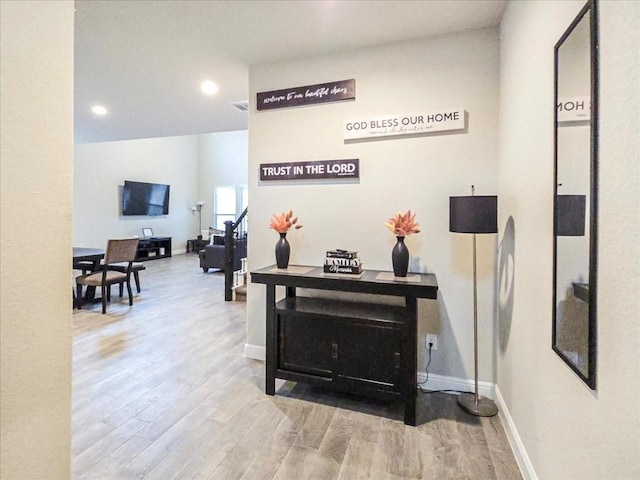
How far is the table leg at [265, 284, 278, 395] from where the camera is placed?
2.50 m

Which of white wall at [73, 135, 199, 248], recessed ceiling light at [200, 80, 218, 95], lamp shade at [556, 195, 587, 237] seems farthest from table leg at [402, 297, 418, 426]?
white wall at [73, 135, 199, 248]

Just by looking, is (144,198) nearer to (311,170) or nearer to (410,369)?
(311,170)

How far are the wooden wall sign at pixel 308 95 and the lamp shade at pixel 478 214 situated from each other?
4.31 ft

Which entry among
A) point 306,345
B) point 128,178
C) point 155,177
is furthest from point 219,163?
point 306,345

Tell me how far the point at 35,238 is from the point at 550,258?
1797 millimetres

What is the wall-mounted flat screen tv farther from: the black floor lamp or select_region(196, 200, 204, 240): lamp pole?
the black floor lamp

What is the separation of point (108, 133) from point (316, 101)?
4682 millimetres

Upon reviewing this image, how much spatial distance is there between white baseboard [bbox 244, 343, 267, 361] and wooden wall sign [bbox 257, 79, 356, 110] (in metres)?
2.17

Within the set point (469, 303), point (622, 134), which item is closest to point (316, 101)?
point (469, 303)

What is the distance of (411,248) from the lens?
2.67 metres

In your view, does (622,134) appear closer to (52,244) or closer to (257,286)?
(52,244)

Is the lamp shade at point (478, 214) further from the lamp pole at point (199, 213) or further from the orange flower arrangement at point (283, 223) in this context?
the lamp pole at point (199, 213)

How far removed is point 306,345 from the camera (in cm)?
245

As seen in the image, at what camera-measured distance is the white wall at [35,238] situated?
0.74m
